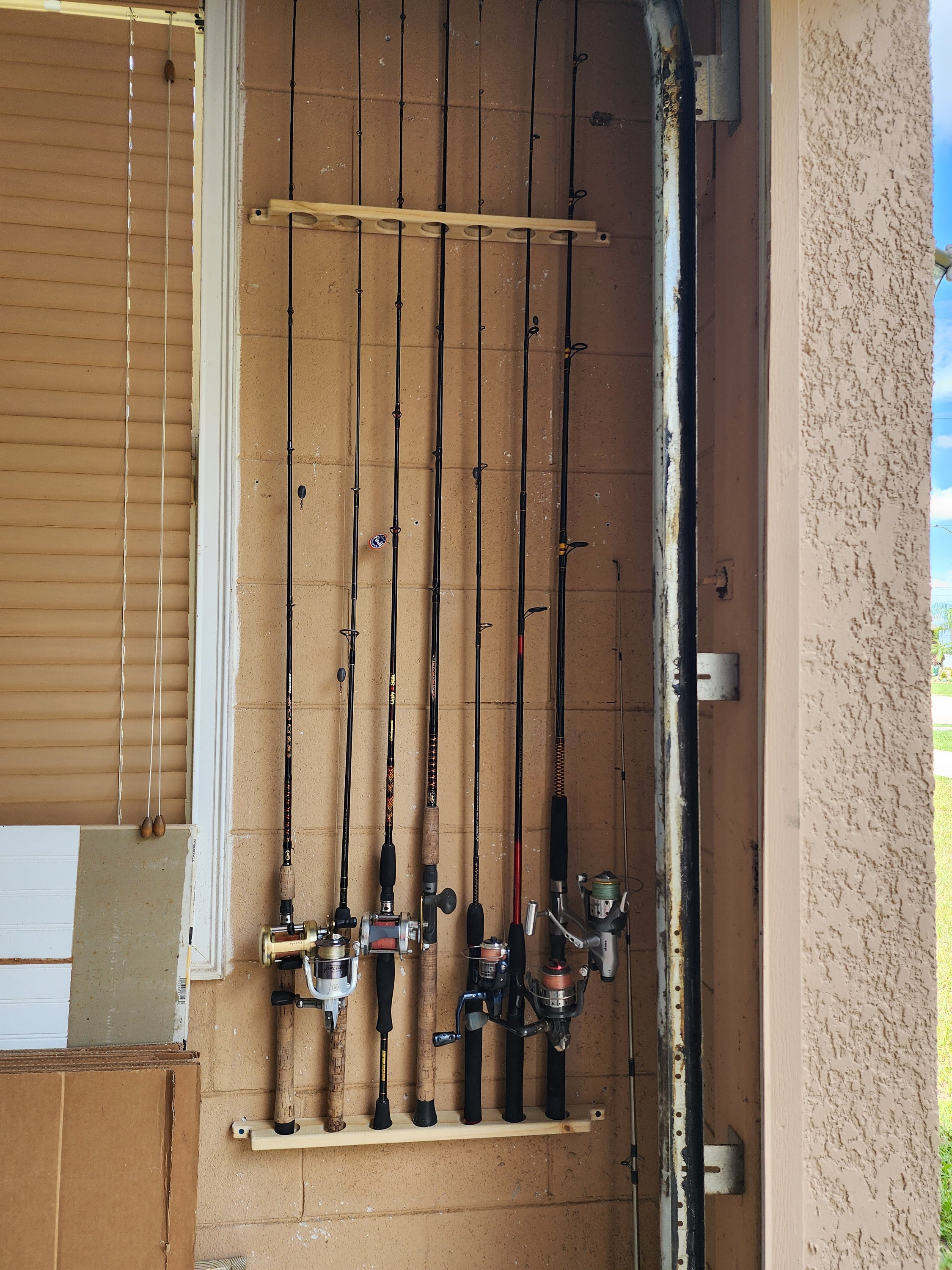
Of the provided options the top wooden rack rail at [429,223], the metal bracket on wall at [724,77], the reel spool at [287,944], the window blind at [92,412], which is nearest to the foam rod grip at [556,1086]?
the reel spool at [287,944]

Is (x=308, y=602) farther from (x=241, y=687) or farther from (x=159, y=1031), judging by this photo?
(x=159, y=1031)

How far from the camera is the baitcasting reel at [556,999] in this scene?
1780 millimetres

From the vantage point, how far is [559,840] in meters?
1.87

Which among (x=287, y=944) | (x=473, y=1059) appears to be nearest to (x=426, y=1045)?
(x=473, y=1059)

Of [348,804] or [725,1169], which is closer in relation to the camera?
[725,1169]

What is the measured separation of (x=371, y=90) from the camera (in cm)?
192

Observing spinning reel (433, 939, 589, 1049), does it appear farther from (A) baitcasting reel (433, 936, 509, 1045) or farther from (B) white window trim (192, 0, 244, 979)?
(B) white window trim (192, 0, 244, 979)

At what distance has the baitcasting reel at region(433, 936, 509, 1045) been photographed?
1.78 m

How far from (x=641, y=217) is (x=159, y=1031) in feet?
6.66

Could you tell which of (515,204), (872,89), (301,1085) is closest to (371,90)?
(515,204)

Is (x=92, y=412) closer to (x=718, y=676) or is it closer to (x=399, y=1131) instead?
(x=718, y=676)

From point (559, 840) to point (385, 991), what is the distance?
0.48 metres

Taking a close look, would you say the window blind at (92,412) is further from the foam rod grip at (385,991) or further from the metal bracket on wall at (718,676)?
the metal bracket on wall at (718,676)

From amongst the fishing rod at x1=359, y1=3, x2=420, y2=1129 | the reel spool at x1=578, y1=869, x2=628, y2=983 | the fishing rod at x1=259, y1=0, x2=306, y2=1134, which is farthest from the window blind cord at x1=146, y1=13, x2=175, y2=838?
the reel spool at x1=578, y1=869, x2=628, y2=983
